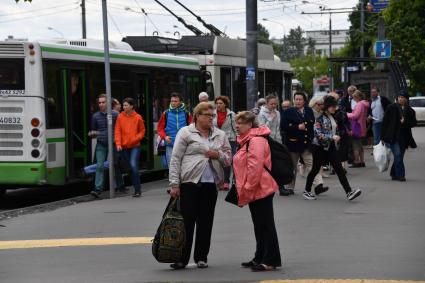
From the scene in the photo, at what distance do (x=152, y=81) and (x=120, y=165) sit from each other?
3518 millimetres

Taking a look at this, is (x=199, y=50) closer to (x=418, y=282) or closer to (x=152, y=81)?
(x=152, y=81)

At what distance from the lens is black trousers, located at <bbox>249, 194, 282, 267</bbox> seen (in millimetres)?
8867

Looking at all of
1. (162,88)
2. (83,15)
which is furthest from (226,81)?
(83,15)

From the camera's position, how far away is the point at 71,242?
1111 centimetres

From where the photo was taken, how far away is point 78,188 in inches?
742

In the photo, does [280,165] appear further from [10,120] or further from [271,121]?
[10,120]

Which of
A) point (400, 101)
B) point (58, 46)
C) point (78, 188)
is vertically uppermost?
point (58, 46)

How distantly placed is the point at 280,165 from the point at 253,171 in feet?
1.12

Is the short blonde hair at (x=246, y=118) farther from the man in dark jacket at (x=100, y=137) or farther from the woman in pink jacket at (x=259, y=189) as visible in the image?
the man in dark jacket at (x=100, y=137)

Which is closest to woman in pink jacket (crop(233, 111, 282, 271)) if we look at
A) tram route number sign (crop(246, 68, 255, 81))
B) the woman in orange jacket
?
the woman in orange jacket

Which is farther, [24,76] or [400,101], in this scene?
[400,101]

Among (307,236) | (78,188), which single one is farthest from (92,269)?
(78,188)

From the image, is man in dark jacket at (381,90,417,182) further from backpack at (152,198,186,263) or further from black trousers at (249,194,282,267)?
backpack at (152,198,186,263)

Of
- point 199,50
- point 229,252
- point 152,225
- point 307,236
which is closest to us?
point 229,252
